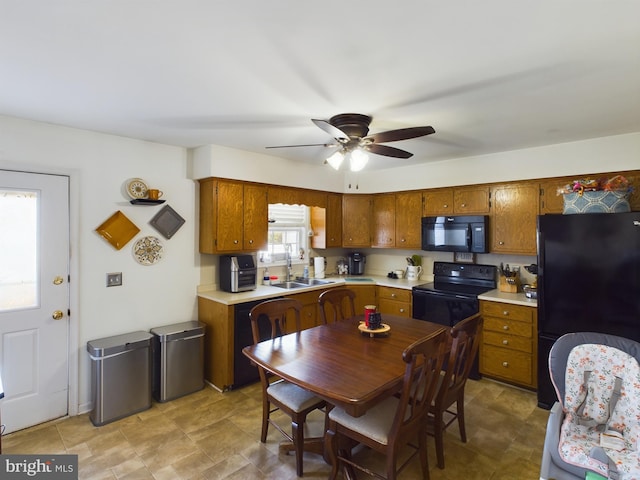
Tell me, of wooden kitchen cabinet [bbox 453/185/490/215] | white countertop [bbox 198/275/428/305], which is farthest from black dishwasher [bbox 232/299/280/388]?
wooden kitchen cabinet [bbox 453/185/490/215]

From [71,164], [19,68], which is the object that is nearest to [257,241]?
[71,164]

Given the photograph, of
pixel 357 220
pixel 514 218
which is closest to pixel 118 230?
pixel 357 220

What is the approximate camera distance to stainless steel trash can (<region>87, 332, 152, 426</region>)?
9.05ft

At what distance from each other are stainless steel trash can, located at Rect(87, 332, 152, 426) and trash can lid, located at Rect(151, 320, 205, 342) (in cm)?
15

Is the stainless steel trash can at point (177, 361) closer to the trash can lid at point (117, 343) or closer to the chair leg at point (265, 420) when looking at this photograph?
the trash can lid at point (117, 343)

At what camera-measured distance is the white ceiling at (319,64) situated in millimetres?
1394

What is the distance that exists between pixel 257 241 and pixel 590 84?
3.08 m

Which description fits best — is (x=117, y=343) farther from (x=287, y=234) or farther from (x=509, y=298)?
(x=509, y=298)

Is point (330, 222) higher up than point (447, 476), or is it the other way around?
point (330, 222)

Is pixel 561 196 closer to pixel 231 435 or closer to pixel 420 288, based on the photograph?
pixel 420 288

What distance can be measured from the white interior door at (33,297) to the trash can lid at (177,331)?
72 cm

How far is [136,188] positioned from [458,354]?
3.09 meters

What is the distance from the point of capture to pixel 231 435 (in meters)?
2.61

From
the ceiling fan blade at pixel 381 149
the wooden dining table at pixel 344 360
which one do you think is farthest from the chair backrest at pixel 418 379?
the ceiling fan blade at pixel 381 149
